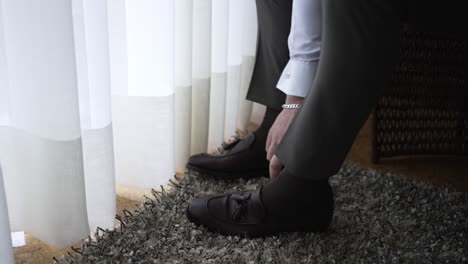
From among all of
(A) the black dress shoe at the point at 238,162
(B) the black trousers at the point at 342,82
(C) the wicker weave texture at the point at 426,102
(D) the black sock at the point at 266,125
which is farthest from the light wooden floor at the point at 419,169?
(B) the black trousers at the point at 342,82

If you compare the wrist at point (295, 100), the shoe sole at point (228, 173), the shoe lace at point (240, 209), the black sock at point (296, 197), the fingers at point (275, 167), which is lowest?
the shoe sole at point (228, 173)

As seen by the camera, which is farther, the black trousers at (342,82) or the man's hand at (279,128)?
the man's hand at (279,128)

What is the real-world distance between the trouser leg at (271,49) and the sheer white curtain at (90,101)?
0.12m

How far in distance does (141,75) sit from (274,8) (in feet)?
1.02

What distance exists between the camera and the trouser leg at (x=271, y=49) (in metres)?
0.85

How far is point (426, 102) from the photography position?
109 cm

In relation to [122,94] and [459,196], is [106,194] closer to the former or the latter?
[122,94]

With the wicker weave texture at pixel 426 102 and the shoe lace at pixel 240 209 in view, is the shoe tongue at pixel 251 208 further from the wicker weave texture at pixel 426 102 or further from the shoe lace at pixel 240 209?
the wicker weave texture at pixel 426 102

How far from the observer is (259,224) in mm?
647

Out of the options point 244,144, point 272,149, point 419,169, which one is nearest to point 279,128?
point 272,149

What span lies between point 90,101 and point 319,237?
415mm

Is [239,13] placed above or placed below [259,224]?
above

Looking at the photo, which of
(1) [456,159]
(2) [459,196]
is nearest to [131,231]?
(2) [459,196]

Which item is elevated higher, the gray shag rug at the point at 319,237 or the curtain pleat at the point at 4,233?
the curtain pleat at the point at 4,233
